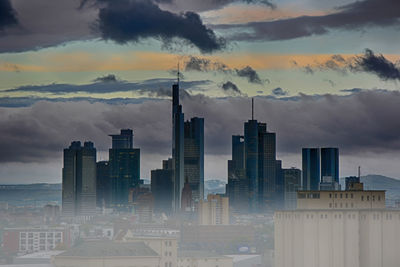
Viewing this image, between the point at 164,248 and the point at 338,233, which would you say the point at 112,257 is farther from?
the point at 338,233

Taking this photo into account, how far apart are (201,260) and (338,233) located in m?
33.4

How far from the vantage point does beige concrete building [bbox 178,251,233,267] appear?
454 ft

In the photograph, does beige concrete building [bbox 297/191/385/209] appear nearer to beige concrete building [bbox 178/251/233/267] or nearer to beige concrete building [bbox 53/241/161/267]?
beige concrete building [bbox 53/241/161/267]

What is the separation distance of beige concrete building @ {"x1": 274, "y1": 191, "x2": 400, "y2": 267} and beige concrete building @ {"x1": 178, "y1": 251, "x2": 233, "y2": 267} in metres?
23.6

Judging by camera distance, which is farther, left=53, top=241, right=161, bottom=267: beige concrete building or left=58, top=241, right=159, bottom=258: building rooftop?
left=58, top=241, right=159, bottom=258: building rooftop

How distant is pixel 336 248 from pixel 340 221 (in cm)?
250

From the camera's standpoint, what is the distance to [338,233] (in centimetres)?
11212

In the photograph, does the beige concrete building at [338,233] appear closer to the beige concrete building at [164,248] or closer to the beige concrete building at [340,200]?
the beige concrete building at [340,200]

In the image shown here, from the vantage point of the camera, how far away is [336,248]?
112188mm

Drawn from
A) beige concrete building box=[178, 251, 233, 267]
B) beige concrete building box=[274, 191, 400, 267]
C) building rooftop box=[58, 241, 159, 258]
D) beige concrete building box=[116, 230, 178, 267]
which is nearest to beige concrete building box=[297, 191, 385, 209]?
beige concrete building box=[274, 191, 400, 267]

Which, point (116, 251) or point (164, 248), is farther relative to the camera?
point (164, 248)

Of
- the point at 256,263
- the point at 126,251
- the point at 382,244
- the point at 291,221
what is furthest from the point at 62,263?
the point at 256,263

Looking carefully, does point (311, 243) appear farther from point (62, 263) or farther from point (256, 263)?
point (256, 263)

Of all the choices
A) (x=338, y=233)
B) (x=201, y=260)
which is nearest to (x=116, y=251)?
(x=338, y=233)
